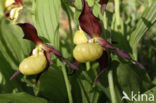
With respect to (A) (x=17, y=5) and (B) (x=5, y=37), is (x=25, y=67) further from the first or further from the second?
(A) (x=17, y=5)

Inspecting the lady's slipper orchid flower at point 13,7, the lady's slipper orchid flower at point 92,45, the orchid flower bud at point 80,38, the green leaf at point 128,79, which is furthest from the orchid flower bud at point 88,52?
the lady's slipper orchid flower at point 13,7

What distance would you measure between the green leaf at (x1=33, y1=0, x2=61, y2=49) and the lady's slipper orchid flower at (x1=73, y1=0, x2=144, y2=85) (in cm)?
17

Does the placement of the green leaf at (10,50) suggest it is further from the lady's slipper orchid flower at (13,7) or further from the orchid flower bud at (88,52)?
the orchid flower bud at (88,52)

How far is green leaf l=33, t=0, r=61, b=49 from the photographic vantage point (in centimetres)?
111

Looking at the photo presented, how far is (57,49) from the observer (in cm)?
109

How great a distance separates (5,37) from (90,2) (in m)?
0.47

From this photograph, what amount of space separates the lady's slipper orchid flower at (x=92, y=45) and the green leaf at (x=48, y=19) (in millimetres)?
169

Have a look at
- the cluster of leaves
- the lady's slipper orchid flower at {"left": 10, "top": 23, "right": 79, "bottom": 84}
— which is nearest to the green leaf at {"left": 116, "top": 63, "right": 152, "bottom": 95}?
the cluster of leaves

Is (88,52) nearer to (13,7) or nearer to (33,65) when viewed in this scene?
(33,65)

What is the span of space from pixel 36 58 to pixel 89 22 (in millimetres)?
298

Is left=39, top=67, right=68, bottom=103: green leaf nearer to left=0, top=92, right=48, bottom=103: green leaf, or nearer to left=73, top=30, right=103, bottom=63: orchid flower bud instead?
left=0, top=92, right=48, bottom=103: green leaf

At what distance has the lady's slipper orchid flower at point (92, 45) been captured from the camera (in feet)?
3.06

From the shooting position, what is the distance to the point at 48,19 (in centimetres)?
115

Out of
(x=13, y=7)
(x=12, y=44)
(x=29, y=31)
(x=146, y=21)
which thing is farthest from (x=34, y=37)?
(x=146, y=21)
